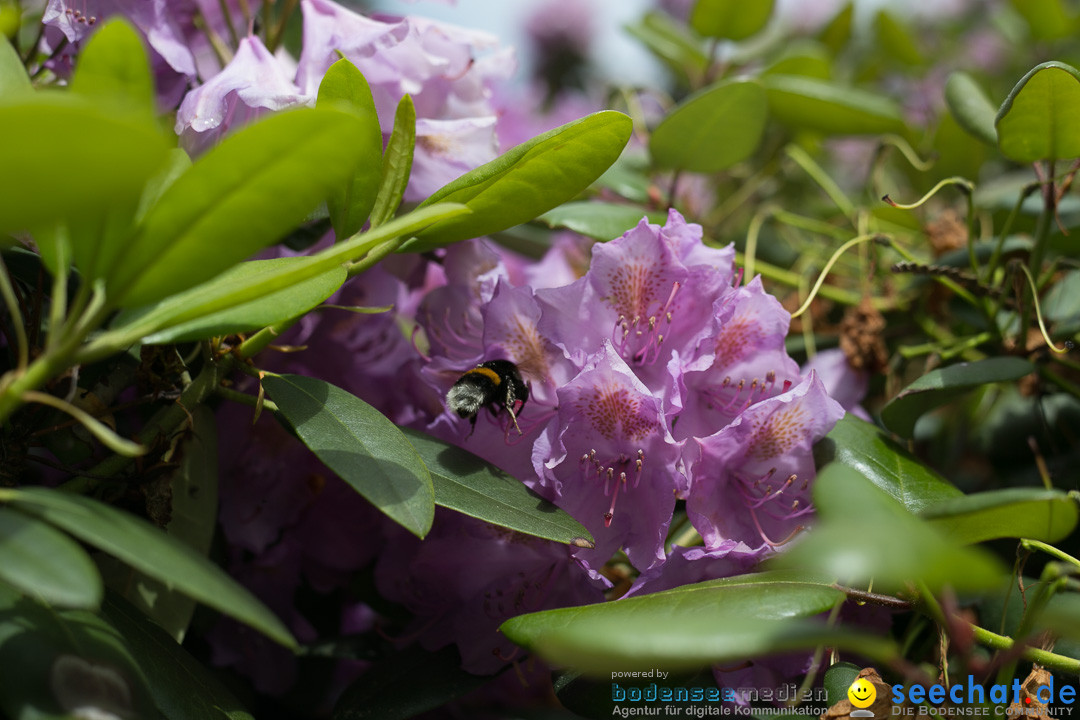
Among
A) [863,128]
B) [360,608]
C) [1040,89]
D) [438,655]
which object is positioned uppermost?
[1040,89]

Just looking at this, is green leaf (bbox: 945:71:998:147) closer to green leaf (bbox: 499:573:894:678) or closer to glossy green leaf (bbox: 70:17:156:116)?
green leaf (bbox: 499:573:894:678)

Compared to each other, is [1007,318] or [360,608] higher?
[1007,318]

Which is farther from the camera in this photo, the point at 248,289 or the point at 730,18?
the point at 730,18

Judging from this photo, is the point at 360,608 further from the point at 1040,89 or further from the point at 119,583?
the point at 1040,89

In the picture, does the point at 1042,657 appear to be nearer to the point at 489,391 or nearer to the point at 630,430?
the point at 630,430

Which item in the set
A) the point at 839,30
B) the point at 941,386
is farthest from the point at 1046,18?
the point at 941,386

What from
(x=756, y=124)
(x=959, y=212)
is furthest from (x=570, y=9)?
(x=756, y=124)

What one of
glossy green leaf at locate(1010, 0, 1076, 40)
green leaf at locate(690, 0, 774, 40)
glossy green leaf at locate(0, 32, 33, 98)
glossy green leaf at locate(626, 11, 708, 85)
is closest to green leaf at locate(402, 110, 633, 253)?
glossy green leaf at locate(0, 32, 33, 98)
